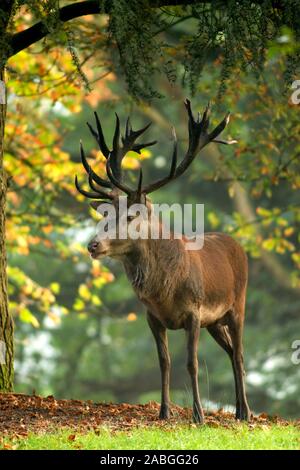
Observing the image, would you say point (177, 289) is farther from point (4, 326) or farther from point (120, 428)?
point (4, 326)

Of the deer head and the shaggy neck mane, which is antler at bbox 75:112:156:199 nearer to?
the deer head

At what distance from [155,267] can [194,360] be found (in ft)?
2.77

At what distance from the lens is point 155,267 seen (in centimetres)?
845

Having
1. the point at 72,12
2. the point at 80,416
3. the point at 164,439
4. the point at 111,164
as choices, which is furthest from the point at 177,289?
the point at 72,12

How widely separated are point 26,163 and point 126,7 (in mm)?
6819

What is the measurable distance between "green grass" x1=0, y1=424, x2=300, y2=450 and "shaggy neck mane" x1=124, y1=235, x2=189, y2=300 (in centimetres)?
120

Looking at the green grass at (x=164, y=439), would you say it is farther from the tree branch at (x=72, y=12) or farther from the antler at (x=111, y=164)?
the tree branch at (x=72, y=12)

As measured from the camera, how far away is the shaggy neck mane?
840 cm

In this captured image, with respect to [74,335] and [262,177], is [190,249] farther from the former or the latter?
[74,335]

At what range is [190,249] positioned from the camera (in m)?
8.88

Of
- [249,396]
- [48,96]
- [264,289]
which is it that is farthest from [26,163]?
[249,396]

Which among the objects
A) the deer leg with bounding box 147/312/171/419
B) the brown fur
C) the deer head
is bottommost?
the deer leg with bounding box 147/312/171/419

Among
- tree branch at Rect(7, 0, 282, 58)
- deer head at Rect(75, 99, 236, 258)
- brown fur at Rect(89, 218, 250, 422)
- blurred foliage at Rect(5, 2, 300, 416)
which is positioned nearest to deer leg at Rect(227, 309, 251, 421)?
brown fur at Rect(89, 218, 250, 422)

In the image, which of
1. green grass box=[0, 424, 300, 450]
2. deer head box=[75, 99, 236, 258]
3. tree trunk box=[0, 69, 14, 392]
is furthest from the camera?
tree trunk box=[0, 69, 14, 392]
